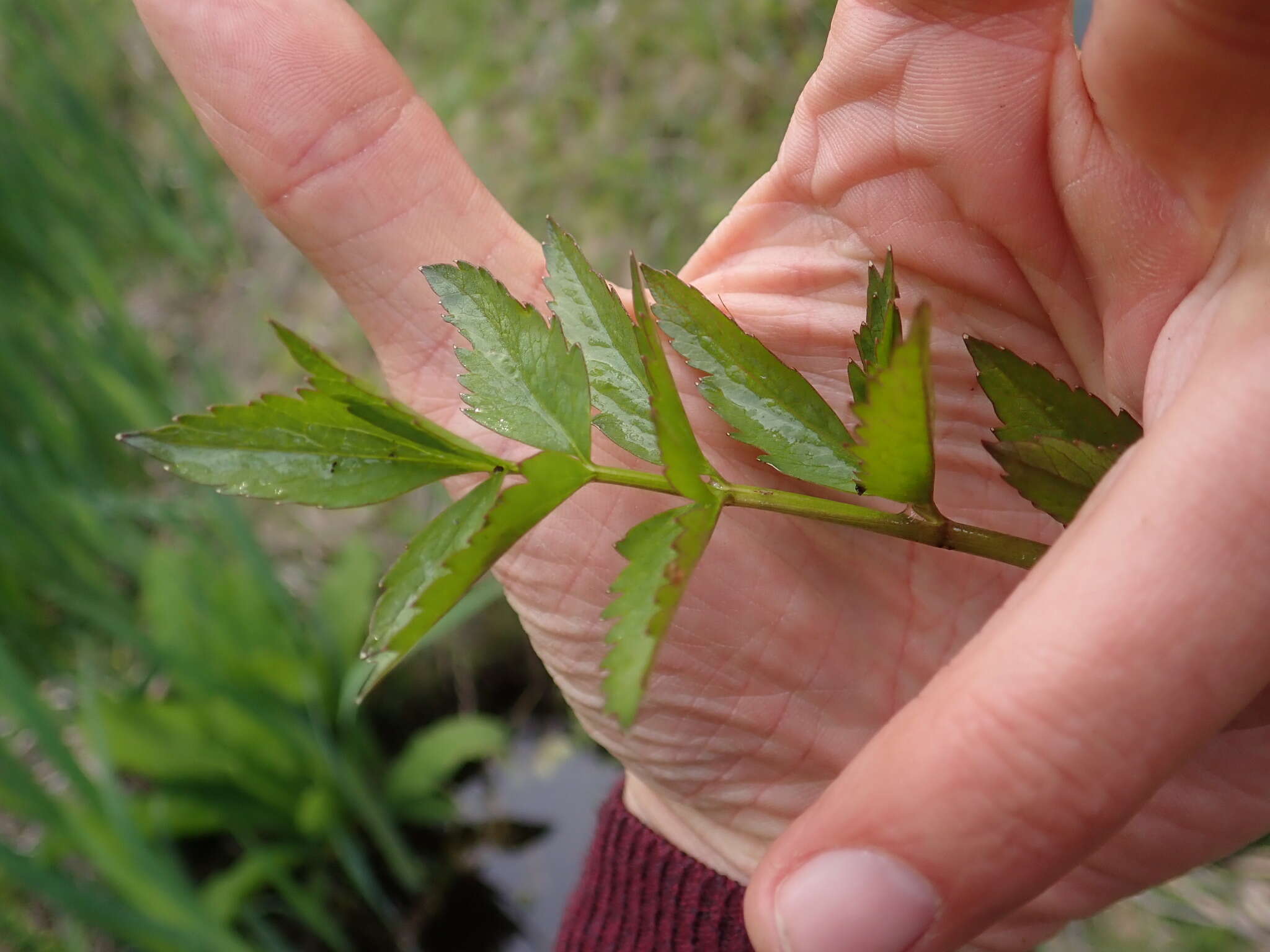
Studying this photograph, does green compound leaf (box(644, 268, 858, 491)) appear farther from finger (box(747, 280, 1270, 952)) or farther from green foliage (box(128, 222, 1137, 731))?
finger (box(747, 280, 1270, 952))

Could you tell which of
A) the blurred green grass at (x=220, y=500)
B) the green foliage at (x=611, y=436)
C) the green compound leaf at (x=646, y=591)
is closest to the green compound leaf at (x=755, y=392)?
the green foliage at (x=611, y=436)

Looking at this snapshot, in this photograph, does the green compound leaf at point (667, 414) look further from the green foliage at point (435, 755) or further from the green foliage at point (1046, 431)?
the green foliage at point (435, 755)

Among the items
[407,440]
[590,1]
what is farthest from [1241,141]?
[590,1]

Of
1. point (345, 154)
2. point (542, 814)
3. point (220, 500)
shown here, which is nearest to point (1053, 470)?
point (345, 154)

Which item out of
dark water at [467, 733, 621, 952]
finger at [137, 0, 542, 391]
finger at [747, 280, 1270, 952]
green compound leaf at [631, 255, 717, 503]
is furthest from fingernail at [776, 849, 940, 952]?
dark water at [467, 733, 621, 952]

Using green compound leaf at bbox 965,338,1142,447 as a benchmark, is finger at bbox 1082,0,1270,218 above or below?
above
